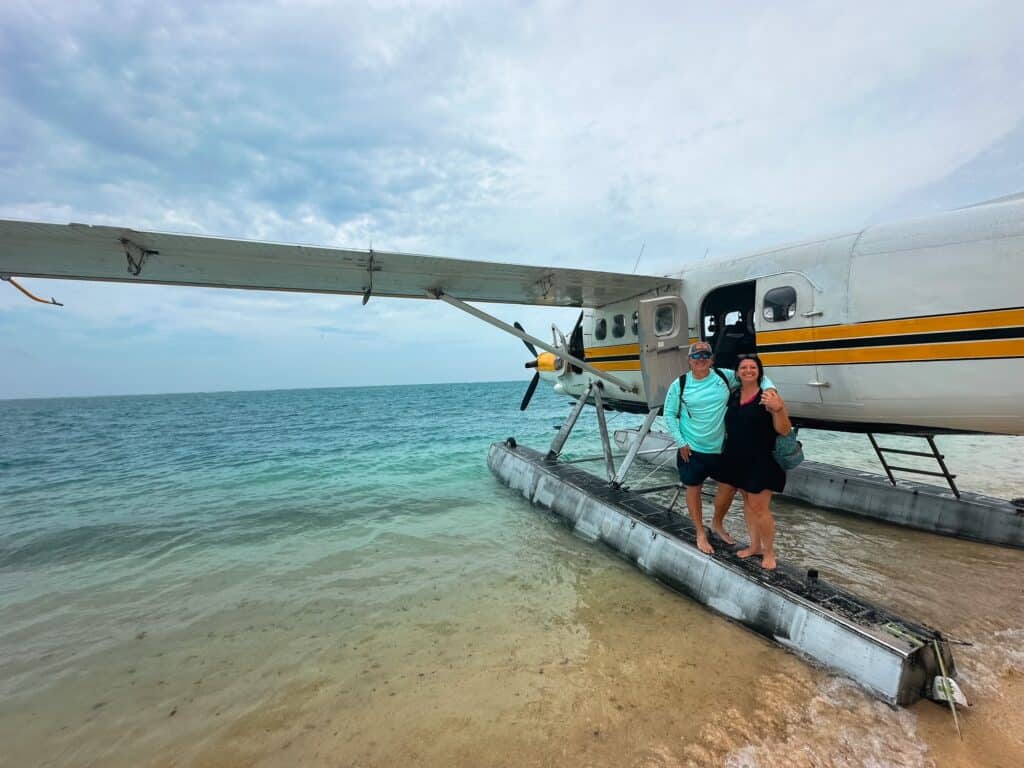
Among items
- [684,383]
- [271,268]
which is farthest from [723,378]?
[271,268]

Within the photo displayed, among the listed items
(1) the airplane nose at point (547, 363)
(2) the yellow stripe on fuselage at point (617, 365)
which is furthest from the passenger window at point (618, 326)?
(1) the airplane nose at point (547, 363)

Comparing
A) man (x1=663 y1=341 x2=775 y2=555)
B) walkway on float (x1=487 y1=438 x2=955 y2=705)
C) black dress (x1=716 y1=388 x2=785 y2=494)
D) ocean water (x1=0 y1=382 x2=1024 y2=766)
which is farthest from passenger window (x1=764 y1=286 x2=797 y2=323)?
ocean water (x1=0 y1=382 x2=1024 y2=766)

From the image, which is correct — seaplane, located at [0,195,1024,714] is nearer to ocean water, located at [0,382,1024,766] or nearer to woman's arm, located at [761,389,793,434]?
ocean water, located at [0,382,1024,766]

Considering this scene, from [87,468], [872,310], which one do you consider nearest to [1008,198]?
[872,310]

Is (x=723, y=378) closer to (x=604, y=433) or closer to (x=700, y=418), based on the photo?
(x=700, y=418)

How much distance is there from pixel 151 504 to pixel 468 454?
7.99 metres

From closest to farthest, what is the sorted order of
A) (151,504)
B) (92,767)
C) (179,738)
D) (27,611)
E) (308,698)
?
(92,767) < (179,738) < (308,698) < (27,611) < (151,504)

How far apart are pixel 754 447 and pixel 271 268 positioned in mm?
6043

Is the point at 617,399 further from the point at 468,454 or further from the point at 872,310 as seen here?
the point at 468,454

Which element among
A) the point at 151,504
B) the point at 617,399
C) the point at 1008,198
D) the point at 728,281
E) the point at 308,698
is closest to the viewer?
the point at 308,698

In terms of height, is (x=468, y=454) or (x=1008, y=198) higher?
(x=1008, y=198)

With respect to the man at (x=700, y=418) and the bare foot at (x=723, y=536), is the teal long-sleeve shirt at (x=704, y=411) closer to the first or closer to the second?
the man at (x=700, y=418)

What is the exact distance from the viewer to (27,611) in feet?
16.0

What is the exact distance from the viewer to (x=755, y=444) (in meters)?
3.67
